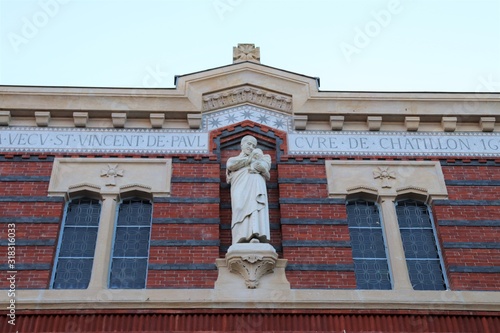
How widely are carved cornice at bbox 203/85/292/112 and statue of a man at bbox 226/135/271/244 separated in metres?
1.50

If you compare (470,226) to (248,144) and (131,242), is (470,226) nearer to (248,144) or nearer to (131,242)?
(248,144)

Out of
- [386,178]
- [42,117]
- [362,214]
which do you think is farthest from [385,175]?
[42,117]

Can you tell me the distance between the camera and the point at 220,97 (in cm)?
1549

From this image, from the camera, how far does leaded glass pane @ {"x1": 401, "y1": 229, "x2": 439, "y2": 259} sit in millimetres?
13421

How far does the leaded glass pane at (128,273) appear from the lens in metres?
12.8

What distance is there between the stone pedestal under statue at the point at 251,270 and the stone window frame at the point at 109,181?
2.13 metres

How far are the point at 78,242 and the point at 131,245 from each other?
0.97 metres

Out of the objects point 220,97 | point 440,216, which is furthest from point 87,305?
point 440,216

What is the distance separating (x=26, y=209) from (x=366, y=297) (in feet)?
20.8

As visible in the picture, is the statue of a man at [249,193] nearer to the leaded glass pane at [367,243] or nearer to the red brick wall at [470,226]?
the leaded glass pane at [367,243]

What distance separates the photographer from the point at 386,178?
1420 cm

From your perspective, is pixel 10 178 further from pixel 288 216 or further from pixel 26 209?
pixel 288 216

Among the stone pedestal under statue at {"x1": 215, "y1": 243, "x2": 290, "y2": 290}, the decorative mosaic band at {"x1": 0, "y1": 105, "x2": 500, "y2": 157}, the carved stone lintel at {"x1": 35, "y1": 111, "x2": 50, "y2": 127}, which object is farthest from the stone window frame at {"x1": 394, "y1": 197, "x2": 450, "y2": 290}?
the carved stone lintel at {"x1": 35, "y1": 111, "x2": 50, "y2": 127}

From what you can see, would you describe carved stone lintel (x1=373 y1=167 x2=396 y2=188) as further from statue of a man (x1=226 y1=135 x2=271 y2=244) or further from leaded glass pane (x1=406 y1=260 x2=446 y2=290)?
statue of a man (x1=226 y1=135 x2=271 y2=244)
